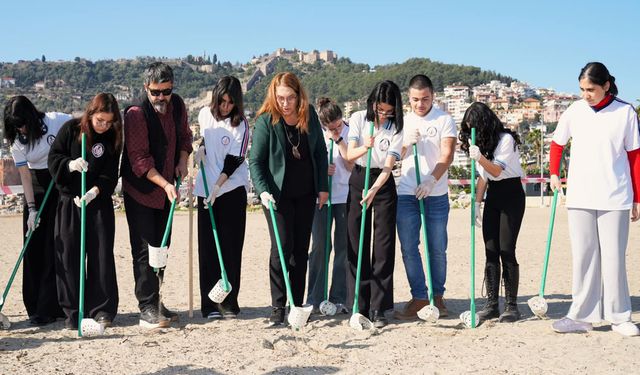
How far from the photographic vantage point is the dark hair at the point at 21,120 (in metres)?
5.76

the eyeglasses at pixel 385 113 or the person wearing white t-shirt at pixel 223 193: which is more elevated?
the eyeglasses at pixel 385 113

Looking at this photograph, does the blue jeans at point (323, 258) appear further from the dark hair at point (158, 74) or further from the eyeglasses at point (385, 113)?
the dark hair at point (158, 74)

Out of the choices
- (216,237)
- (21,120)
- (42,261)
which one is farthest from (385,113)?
(42,261)

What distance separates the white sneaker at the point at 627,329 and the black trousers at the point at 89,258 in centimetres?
401

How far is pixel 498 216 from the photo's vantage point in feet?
19.3

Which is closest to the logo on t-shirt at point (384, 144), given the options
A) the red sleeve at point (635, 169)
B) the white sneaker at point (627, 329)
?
the red sleeve at point (635, 169)

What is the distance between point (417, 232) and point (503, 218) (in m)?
0.74

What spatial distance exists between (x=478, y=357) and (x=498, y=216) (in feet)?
5.11

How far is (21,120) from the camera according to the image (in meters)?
5.79

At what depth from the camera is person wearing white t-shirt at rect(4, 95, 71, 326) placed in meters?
5.80

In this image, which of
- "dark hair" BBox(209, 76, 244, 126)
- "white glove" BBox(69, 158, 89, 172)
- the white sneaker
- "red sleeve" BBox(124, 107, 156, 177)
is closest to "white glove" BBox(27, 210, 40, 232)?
"white glove" BBox(69, 158, 89, 172)

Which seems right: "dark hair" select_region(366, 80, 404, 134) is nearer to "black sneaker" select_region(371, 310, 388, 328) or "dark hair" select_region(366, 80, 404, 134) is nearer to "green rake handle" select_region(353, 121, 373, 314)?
"green rake handle" select_region(353, 121, 373, 314)

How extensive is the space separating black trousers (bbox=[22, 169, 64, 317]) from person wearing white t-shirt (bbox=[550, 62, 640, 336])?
13.7 feet

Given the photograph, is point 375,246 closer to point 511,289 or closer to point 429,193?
point 429,193
